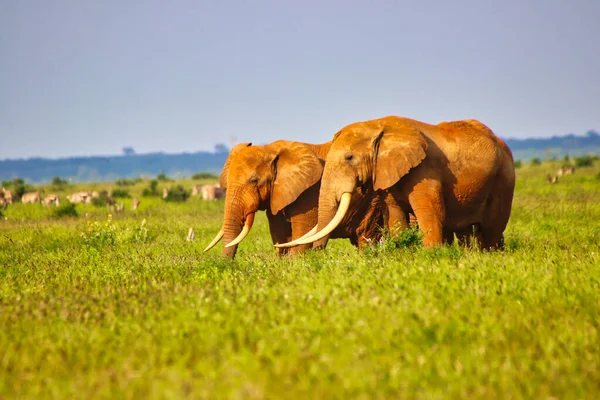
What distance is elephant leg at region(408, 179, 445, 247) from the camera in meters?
11.2

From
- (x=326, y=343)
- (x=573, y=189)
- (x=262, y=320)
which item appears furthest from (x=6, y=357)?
(x=573, y=189)

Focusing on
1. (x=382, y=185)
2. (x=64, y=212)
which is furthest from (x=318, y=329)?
(x=64, y=212)

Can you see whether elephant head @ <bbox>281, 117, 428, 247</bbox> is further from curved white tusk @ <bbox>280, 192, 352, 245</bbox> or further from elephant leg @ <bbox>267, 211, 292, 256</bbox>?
elephant leg @ <bbox>267, 211, 292, 256</bbox>

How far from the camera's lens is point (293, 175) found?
13266mm

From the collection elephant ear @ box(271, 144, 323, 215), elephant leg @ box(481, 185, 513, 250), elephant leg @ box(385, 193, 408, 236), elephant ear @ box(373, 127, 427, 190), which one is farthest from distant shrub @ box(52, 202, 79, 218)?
elephant leg @ box(481, 185, 513, 250)

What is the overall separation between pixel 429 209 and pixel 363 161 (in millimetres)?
1287

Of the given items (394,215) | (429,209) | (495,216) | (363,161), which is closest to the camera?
(429,209)

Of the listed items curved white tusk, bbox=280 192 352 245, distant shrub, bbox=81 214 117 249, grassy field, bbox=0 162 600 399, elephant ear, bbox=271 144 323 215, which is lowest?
distant shrub, bbox=81 214 117 249

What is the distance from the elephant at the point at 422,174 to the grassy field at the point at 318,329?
1140 millimetres

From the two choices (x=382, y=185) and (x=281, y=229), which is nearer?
(x=382, y=185)

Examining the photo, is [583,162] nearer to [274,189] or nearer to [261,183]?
[274,189]

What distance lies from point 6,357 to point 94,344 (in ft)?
2.26

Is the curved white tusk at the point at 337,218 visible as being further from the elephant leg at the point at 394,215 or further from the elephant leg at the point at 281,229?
the elephant leg at the point at 281,229

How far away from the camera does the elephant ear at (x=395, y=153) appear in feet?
36.8
